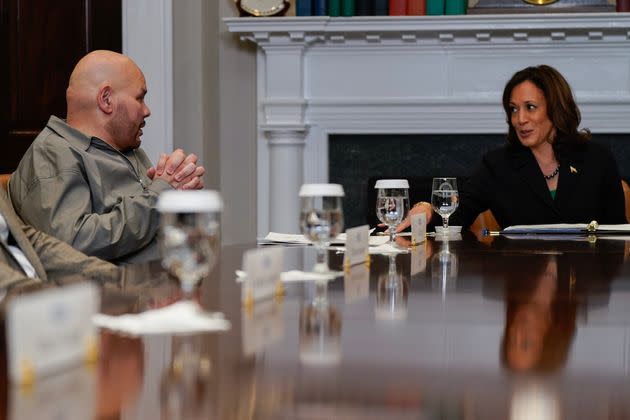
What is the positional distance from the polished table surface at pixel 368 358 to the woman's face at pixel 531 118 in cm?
182

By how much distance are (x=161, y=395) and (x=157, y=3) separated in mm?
3923

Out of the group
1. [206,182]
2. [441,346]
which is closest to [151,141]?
[206,182]

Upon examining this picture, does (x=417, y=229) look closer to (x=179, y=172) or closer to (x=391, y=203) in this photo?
(x=391, y=203)

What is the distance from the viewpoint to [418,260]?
1.95 m

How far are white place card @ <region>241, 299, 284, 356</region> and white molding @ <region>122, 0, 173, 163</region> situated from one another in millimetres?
3319

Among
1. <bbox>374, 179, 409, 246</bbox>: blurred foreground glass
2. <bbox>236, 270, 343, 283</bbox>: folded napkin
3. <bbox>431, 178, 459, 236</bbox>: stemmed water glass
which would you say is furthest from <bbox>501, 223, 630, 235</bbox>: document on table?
<bbox>236, 270, 343, 283</bbox>: folded napkin

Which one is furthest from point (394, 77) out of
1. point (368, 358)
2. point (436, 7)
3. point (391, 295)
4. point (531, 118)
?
point (368, 358)

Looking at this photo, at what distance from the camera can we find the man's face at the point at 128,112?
8.84 feet

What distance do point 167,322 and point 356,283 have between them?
499 mm

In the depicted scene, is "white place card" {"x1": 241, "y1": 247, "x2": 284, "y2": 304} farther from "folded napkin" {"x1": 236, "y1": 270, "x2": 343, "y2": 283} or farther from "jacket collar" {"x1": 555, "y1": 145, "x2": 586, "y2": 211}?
"jacket collar" {"x1": 555, "y1": 145, "x2": 586, "y2": 211}

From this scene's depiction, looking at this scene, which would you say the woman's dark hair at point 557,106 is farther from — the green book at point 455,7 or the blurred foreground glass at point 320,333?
the blurred foreground glass at point 320,333

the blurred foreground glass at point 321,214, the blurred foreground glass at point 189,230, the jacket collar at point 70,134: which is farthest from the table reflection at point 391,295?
the jacket collar at point 70,134

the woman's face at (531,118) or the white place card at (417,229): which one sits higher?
the woman's face at (531,118)

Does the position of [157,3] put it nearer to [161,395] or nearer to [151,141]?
[151,141]
